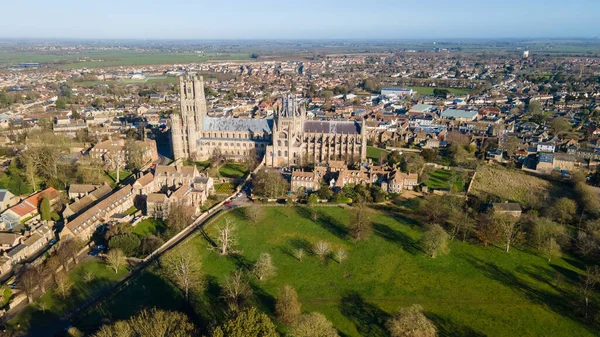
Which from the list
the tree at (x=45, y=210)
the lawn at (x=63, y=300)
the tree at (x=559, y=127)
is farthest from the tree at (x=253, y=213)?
the tree at (x=559, y=127)

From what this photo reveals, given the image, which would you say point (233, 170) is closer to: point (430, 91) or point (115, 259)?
point (115, 259)

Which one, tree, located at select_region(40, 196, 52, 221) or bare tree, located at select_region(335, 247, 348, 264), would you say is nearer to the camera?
bare tree, located at select_region(335, 247, 348, 264)

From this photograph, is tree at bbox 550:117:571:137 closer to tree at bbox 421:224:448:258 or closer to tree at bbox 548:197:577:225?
tree at bbox 548:197:577:225

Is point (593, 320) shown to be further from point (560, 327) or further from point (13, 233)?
point (13, 233)

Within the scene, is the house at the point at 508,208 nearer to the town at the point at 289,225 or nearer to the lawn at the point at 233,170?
the town at the point at 289,225

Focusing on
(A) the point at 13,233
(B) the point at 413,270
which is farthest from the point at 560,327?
(A) the point at 13,233

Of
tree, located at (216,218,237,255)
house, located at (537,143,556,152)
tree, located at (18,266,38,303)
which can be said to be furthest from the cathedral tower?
house, located at (537,143,556,152)
